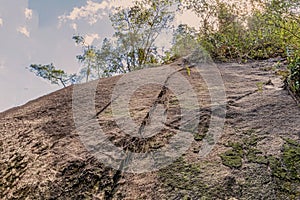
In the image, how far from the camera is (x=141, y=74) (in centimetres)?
385

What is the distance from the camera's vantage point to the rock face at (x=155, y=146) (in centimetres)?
140

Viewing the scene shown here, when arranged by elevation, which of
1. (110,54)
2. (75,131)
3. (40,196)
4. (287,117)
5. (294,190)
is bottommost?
(294,190)

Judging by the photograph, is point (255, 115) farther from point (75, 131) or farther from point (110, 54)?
point (110, 54)

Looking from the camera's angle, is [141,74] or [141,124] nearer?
[141,124]

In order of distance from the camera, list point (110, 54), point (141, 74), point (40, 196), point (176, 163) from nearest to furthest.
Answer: point (40, 196) → point (176, 163) → point (141, 74) → point (110, 54)

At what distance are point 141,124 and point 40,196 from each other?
2.96ft

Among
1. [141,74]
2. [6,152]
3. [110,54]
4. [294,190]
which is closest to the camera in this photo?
[294,190]

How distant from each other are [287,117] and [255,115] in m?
0.23

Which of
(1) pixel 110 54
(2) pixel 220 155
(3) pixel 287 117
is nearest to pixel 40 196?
(2) pixel 220 155

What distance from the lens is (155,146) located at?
69.8 inches

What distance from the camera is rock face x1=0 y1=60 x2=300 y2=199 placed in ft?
4.58

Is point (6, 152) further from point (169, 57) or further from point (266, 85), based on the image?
point (169, 57)

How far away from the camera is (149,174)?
1.52m

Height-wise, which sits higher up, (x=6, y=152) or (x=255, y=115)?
(x=6, y=152)
